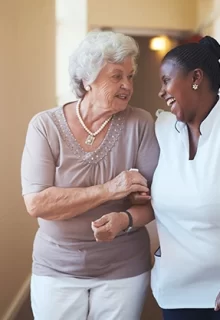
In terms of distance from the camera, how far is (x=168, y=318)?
4.61 ft

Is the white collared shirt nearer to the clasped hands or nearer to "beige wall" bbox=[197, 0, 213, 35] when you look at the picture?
the clasped hands

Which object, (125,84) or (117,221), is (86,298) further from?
(125,84)

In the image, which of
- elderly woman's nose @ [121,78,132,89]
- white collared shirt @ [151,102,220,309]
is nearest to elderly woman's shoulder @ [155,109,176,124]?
white collared shirt @ [151,102,220,309]

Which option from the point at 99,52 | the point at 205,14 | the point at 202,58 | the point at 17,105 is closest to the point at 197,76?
the point at 202,58

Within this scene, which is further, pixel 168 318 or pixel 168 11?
pixel 168 11

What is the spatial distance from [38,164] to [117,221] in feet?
1.03

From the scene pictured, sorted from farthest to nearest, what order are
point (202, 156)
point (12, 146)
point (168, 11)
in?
point (168, 11) → point (12, 146) → point (202, 156)

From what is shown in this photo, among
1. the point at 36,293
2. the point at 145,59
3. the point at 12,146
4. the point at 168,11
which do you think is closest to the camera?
the point at 36,293

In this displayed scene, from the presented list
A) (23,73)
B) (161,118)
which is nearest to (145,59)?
(23,73)

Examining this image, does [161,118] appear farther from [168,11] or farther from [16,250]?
[168,11]

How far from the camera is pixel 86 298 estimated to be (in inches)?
58.7

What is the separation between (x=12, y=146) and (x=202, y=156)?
140cm

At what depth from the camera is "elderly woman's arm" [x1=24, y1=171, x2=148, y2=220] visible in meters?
1.39

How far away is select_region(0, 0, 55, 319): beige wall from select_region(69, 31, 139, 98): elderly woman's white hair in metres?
0.80
